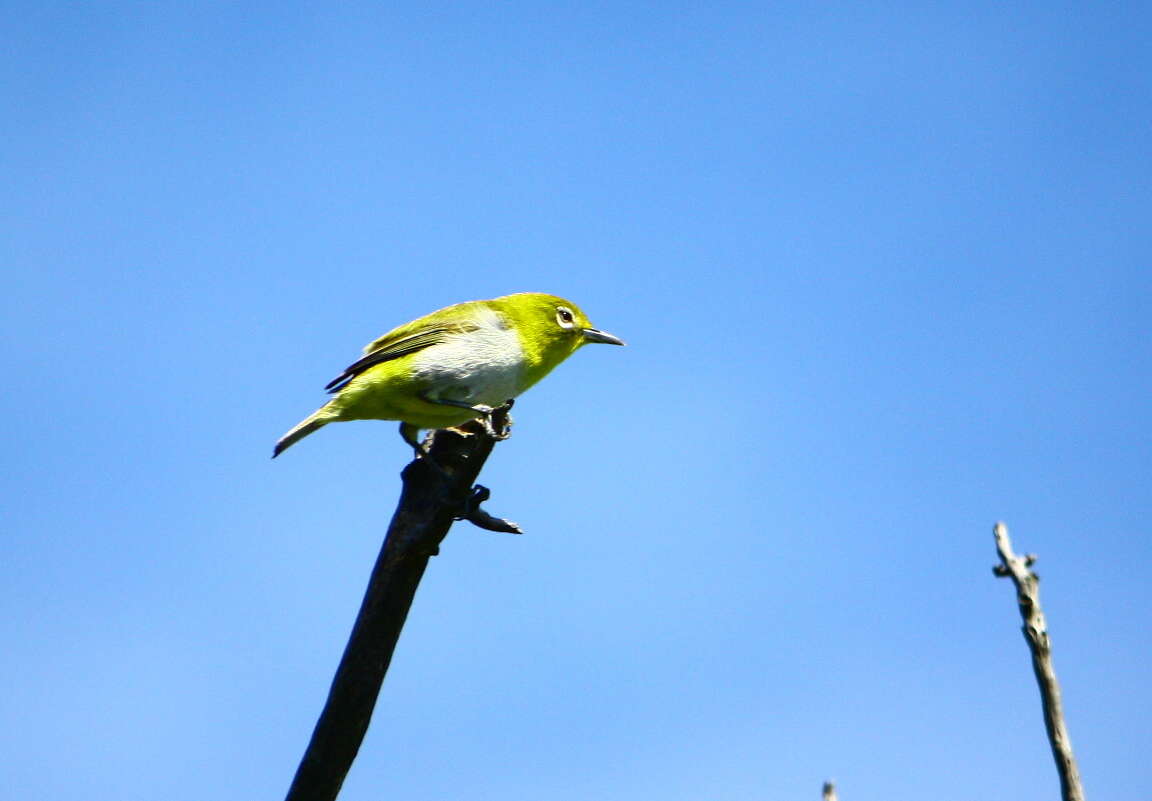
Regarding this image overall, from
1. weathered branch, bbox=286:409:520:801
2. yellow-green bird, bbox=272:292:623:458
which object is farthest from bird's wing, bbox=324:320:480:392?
weathered branch, bbox=286:409:520:801

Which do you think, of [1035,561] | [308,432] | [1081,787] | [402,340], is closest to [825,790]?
[1081,787]

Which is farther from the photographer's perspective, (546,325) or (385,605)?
(546,325)

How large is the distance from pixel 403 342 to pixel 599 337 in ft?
6.55

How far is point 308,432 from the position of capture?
702 cm

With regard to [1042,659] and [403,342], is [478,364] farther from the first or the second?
[1042,659]

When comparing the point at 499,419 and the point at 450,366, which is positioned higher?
the point at 450,366

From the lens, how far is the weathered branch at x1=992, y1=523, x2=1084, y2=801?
8.58 feet

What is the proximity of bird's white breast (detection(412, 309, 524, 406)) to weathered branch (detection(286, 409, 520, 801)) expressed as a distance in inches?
41.3

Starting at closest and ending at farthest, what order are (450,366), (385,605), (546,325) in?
(385,605) < (450,366) < (546,325)

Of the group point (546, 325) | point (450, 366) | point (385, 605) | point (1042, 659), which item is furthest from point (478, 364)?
point (1042, 659)

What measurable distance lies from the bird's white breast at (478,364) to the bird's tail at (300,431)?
30.0 inches

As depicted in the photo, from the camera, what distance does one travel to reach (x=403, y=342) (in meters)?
7.63

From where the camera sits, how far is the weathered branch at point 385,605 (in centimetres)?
521

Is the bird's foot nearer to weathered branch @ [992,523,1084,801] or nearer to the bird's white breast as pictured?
the bird's white breast
